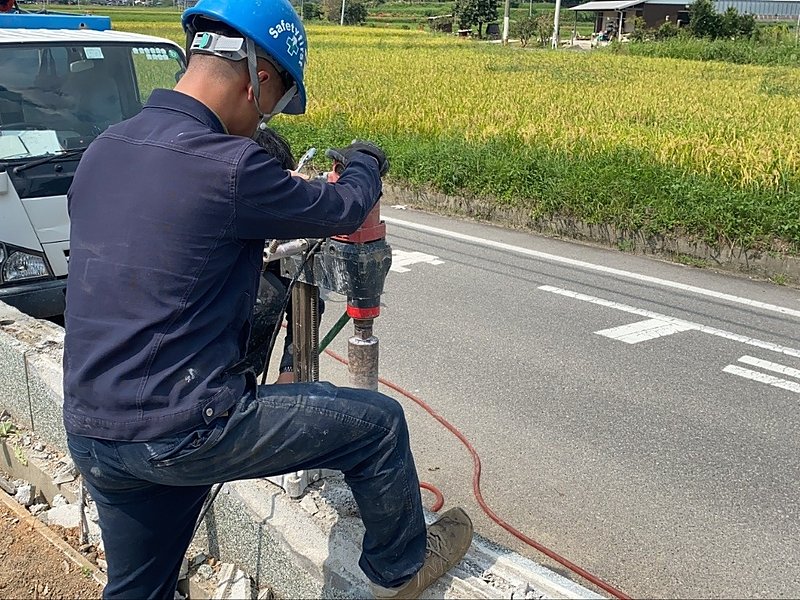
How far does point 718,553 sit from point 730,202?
4818 millimetres

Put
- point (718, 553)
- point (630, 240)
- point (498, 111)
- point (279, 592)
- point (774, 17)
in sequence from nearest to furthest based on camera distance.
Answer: point (279, 592)
point (718, 553)
point (630, 240)
point (498, 111)
point (774, 17)

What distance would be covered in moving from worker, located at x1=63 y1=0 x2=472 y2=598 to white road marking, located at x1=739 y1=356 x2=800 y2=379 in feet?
12.2

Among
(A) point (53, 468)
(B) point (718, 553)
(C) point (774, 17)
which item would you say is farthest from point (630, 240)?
(C) point (774, 17)

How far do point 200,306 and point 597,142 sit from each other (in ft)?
29.9

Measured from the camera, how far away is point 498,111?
1345cm

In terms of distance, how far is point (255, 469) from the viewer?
2.06 meters

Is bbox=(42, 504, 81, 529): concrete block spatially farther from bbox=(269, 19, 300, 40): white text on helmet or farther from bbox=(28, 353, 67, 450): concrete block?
bbox=(269, 19, 300, 40): white text on helmet

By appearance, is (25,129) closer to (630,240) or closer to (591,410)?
(591,410)

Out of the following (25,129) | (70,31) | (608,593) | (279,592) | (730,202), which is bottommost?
(608,593)

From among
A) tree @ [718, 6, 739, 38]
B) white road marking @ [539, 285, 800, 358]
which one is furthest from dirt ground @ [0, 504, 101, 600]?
tree @ [718, 6, 739, 38]

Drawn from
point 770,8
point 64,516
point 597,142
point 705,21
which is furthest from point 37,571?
point 770,8

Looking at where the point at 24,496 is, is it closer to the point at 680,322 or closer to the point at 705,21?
the point at 680,322

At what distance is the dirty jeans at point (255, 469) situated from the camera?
1.97 m

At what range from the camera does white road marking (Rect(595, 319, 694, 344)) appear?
5.68 meters
